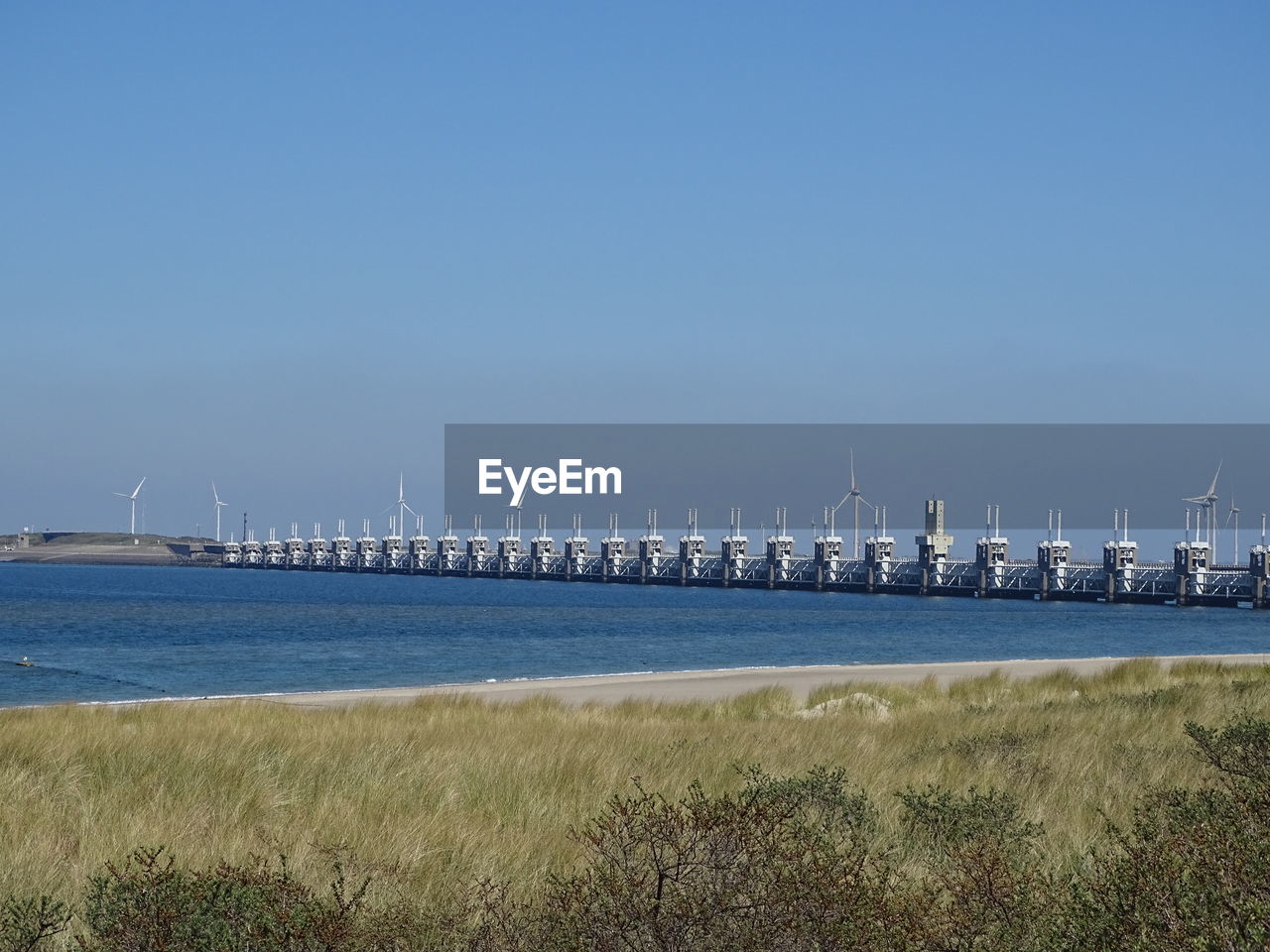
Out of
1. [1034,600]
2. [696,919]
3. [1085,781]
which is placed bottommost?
[1034,600]

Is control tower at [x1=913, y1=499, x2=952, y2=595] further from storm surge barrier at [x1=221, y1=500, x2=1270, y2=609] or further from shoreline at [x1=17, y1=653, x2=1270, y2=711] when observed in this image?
shoreline at [x1=17, y1=653, x2=1270, y2=711]

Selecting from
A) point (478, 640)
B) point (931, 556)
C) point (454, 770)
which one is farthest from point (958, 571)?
point (454, 770)

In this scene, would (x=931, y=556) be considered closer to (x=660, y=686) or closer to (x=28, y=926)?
(x=660, y=686)

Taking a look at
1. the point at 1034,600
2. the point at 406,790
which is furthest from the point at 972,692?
the point at 1034,600

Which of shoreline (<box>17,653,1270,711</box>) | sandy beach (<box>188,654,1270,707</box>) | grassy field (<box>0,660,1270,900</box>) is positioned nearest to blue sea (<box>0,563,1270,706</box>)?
shoreline (<box>17,653,1270,711</box>)

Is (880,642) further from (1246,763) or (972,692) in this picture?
(1246,763)

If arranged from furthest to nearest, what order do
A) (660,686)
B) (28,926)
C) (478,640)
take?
(478,640), (660,686), (28,926)

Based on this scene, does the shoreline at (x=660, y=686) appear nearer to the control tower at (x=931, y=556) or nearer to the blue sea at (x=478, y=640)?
the blue sea at (x=478, y=640)
